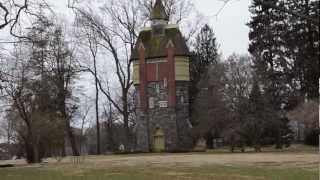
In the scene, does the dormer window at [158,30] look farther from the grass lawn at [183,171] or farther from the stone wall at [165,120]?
the grass lawn at [183,171]

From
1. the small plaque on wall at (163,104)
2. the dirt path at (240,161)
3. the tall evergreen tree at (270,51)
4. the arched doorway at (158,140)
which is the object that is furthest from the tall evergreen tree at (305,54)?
the dirt path at (240,161)

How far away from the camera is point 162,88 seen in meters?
72.9

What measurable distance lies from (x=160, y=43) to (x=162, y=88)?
5.35m

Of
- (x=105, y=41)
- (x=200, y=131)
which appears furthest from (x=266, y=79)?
(x=105, y=41)

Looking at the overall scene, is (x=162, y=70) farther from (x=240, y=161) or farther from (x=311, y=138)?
(x=240, y=161)

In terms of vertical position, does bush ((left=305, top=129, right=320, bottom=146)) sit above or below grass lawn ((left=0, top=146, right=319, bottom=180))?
above

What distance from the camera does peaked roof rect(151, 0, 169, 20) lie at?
73.2 m

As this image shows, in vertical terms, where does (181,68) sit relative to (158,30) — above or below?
below

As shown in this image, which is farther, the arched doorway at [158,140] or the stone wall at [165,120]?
the arched doorway at [158,140]

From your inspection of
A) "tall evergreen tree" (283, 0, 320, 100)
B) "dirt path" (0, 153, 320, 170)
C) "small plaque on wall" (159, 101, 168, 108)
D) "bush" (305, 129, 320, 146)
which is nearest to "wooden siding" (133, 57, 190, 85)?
"small plaque on wall" (159, 101, 168, 108)

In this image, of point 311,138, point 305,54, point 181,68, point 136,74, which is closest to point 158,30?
point 181,68

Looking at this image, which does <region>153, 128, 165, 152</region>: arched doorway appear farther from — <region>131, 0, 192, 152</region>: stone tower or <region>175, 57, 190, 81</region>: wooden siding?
<region>175, 57, 190, 81</region>: wooden siding

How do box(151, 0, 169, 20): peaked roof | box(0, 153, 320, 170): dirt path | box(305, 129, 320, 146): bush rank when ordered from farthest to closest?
box(151, 0, 169, 20): peaked roof < box(305, 129, 320, 146): bush < box(0, 153, 320, 170): dirt path

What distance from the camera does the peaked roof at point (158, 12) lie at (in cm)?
7319
